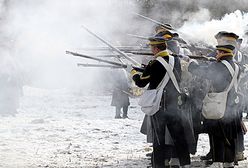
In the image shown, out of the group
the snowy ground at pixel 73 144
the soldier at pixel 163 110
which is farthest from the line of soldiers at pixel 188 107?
the snowy ground at pixel 73 144

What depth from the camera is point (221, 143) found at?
684 cm

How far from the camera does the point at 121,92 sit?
49.3 ft

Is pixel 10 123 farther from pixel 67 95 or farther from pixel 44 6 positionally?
pixel 67 95

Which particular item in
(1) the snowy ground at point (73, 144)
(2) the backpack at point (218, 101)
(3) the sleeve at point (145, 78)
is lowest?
(1) the snowy ground at point (73, 144)

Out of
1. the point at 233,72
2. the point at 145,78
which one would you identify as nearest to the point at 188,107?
the point at 233,72

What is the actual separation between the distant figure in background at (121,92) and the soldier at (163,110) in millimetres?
8202

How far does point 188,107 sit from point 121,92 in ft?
25.6

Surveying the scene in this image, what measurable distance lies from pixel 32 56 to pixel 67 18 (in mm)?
5117

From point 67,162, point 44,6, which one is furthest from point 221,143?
point 44,6

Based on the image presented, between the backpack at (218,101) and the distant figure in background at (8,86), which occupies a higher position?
the distant figure in background at (8,86)

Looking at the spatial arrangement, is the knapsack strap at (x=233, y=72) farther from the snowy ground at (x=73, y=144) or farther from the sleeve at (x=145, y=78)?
the snowy ground at (x=73, y=144)

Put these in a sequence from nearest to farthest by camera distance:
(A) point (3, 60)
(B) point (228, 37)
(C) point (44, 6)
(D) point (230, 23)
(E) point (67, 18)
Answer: (B) point (228, 37) → (C) point (44, 6) → (E) point (67, 18) → (D) point (230, 23) → (A) point (3, 60)

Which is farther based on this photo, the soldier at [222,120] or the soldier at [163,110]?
the soldier at [222,120]

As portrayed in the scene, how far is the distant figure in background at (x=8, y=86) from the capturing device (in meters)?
13.8
